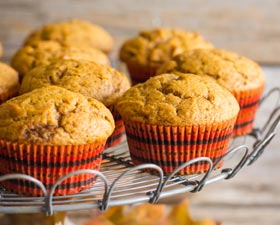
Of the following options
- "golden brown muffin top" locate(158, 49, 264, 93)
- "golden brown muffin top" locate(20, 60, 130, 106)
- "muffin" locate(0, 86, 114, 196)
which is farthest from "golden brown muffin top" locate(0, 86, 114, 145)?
"golden brown muffin top" locate(158, 49, 264, 93)

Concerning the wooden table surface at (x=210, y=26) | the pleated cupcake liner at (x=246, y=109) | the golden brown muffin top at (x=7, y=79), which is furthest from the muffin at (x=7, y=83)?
the wooden table surface at (x=210, y=26)

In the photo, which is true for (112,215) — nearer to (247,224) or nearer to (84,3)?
(247,224)

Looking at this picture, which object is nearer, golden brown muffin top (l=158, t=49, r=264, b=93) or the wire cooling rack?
the wire cooling rack

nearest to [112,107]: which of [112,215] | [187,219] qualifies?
[112,215]

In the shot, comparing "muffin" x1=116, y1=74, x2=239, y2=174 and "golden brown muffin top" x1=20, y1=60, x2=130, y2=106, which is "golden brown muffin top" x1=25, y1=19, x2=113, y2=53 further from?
"muffin" x1=116, y1=74, x2=239, y2=174

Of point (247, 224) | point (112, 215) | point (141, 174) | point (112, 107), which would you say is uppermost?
point (112, 107)

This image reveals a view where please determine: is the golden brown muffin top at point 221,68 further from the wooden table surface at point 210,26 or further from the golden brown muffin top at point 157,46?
the wooden table surface at point 210,26

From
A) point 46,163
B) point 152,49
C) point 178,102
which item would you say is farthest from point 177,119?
point 152,49
